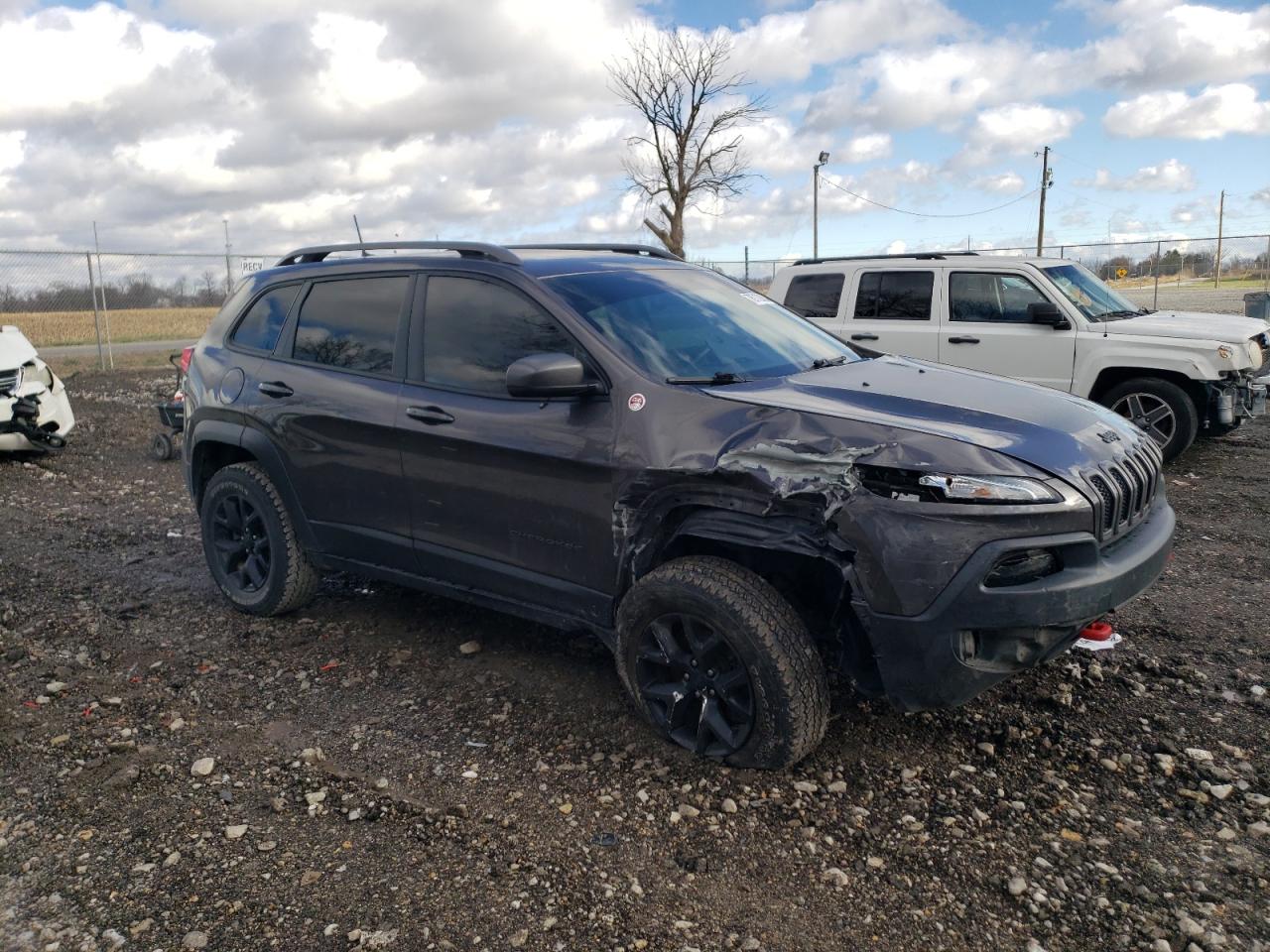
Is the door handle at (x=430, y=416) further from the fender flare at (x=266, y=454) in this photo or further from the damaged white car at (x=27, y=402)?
the damaged white car at (x=27, y=402)

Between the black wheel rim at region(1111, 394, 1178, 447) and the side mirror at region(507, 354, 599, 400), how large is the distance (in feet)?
20.6

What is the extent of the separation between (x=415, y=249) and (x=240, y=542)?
6.03 feet

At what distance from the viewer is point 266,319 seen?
193 inches

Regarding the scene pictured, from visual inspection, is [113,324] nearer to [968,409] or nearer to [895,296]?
[895,296]

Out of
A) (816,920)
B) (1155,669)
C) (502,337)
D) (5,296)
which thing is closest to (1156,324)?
(1155,669)

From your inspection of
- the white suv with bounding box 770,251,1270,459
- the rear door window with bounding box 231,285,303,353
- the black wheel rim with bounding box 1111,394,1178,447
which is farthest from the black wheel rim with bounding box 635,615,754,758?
the black wheel rim with bounding box 1111,394,1178,447

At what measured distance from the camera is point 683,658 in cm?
336

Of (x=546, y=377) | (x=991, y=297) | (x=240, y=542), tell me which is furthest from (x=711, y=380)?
(x=991, y=297)

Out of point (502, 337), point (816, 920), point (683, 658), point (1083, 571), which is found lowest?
point (816, 920)

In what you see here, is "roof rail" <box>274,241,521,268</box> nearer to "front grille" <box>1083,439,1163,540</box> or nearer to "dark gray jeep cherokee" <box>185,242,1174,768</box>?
"dark gray jeep cherokee" <box>185,242,1174,768</box>

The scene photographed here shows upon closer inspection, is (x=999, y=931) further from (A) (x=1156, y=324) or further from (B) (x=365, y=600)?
(A) (x=1156, y=324)

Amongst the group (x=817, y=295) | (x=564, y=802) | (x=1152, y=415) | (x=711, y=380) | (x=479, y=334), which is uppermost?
(x=817, y=295)

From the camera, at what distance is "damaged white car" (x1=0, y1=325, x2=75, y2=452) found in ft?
28.7

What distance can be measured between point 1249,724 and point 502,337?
10.5ft
